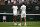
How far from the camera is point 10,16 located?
1859 centimetres

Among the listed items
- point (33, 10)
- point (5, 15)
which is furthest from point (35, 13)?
point (5, 15)

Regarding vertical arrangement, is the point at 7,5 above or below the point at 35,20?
above

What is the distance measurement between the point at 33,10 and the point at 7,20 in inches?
137

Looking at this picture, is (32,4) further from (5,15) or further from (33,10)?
(5,15)

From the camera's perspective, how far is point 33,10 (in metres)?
19.0

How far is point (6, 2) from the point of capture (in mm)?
19469

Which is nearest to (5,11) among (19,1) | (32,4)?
(19,1)

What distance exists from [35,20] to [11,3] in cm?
375

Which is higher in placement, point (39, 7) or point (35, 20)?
point (39, 7)

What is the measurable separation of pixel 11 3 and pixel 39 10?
12.0 ft

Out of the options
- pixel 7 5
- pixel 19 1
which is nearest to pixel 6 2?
pixel 7 5

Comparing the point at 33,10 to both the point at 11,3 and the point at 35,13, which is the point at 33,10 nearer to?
the point at 35,13

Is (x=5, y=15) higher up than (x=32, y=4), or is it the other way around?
(x=32, y=4)

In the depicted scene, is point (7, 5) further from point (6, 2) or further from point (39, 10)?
point (39, 10)
